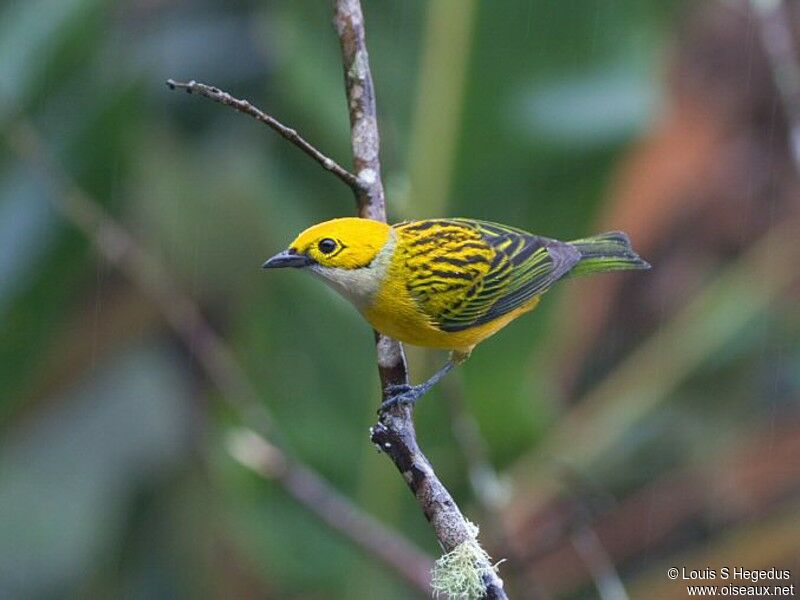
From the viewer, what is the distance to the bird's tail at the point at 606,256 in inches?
153

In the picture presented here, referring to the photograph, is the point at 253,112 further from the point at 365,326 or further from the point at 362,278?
the point at 365,326

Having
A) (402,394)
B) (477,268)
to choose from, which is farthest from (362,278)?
(477,268)

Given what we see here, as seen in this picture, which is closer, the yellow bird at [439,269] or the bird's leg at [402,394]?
the bird's leg at [402,394]

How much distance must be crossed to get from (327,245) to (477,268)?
714 mm

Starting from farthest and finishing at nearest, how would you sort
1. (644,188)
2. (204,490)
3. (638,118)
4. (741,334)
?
(204,490)
(644,188)
(741,334)
(638,118)

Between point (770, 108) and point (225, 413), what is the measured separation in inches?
120

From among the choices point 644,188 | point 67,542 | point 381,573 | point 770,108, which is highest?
point 770,108

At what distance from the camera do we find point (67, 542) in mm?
6152

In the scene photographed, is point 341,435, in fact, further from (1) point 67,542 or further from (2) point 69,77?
(1) point 67,542

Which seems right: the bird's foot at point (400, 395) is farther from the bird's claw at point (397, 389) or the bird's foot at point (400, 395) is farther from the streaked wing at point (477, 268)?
the streaked wing at point (477, 268)

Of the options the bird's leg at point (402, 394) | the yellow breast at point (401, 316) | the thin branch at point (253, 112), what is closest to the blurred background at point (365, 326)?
the yellow breast at point (401, 316)

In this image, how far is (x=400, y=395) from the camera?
3.02m

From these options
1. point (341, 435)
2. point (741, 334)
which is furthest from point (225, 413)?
point (741, 334)

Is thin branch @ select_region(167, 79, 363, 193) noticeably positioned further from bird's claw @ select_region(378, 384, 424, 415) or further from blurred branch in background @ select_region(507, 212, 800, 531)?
blurred branch in background @ select_region(507, 212, 800, 531)
